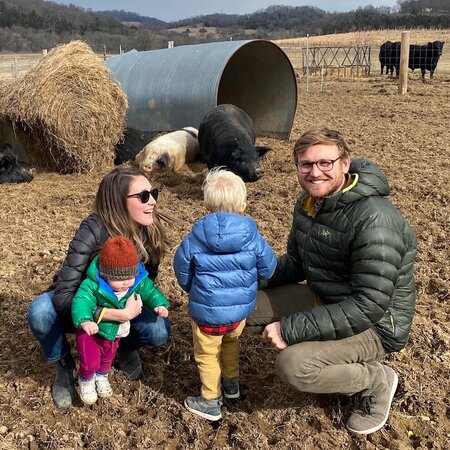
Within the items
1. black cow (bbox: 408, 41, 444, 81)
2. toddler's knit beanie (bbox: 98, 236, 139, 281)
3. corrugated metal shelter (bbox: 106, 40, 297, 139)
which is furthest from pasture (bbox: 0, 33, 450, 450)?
black cow (bbox: 408, 41, 444, 81)

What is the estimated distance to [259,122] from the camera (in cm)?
1075

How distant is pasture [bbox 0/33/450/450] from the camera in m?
2.74

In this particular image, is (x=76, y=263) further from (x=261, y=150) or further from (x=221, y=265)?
(x=261, y=150)

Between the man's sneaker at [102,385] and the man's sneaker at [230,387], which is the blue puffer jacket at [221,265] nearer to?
the man's sneaker at [230,387]

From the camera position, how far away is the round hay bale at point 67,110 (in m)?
7.71

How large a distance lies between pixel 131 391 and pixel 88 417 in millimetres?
308

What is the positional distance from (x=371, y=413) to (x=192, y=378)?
3.55 ft

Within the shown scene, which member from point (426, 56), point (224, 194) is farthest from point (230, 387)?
point (426, 56)

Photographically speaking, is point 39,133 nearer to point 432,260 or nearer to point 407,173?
point 407,173

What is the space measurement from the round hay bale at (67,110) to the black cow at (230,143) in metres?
1.52

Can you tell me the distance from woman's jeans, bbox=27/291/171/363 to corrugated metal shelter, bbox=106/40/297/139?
6.43 metres

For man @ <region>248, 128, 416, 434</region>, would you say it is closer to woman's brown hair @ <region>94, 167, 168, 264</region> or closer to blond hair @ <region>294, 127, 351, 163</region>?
blond hair @ <region>294, 127, 351, 163</region>

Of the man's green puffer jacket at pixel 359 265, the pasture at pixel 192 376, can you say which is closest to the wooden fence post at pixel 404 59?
the pasture at pixel 192 376

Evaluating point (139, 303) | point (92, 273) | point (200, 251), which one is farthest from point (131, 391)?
point (200, 251)
